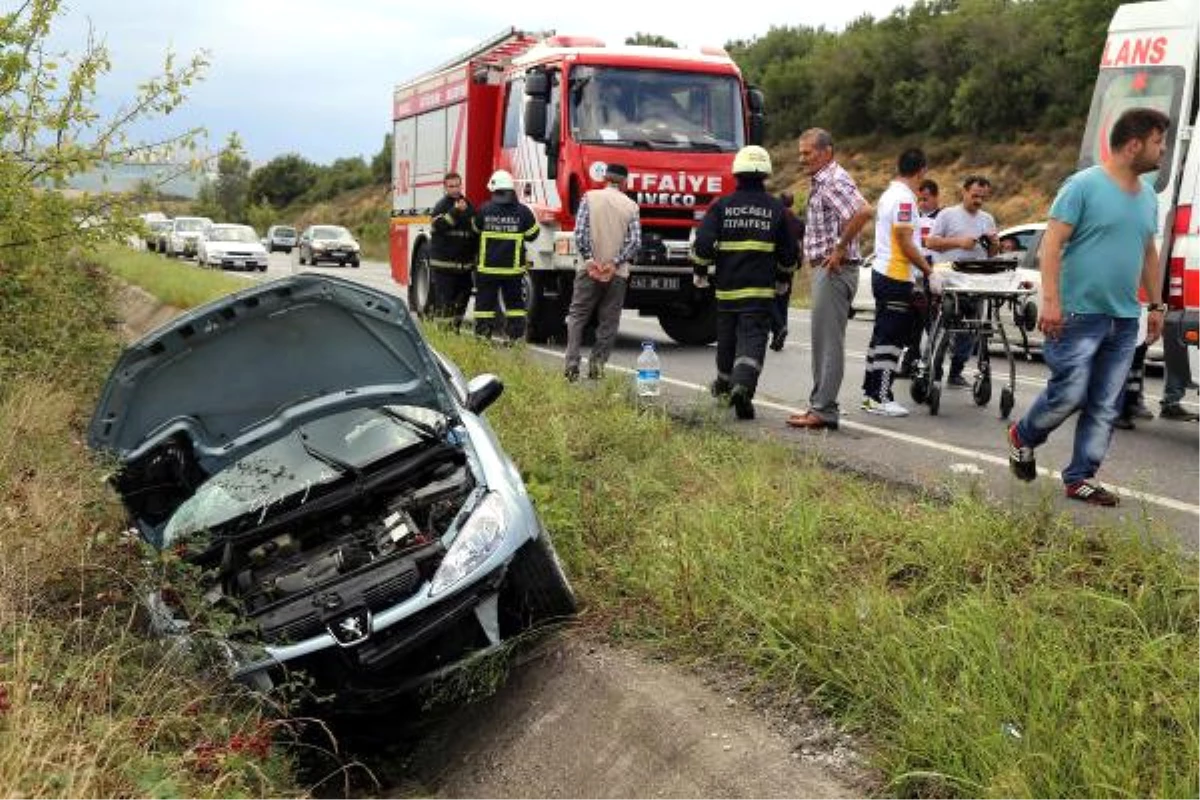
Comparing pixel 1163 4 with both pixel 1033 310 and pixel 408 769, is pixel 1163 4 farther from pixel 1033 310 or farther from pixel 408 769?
pixel 408 769

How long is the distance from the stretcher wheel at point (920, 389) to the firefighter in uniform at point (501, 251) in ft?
12.3

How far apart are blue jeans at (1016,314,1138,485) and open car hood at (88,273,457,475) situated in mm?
2724

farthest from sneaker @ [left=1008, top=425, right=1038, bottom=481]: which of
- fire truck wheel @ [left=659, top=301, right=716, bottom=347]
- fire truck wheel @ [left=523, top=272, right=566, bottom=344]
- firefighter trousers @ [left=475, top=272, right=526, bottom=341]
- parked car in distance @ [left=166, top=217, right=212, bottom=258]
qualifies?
parked car in distance @ [left=166, top=217, right=212, bottom=258]

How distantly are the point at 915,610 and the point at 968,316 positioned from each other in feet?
16.6

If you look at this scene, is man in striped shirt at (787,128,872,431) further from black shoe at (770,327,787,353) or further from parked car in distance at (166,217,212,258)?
parked car in distance at (166,217,212,258)

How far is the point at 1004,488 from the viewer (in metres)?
5.98

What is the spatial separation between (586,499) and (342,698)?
191 centimetres

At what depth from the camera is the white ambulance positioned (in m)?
7.29

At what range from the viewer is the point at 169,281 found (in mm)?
19203

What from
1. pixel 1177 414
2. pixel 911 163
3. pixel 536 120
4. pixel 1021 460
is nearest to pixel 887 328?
pixel 911 163

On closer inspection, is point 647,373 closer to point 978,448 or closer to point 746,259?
point 746,259

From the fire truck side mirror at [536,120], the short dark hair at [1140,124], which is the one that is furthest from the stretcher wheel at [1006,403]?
the fire truck side mirror at [536,120]

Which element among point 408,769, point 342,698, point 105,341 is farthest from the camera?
point 105,341

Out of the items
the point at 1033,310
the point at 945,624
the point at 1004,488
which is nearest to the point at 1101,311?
the point at 1004,488
